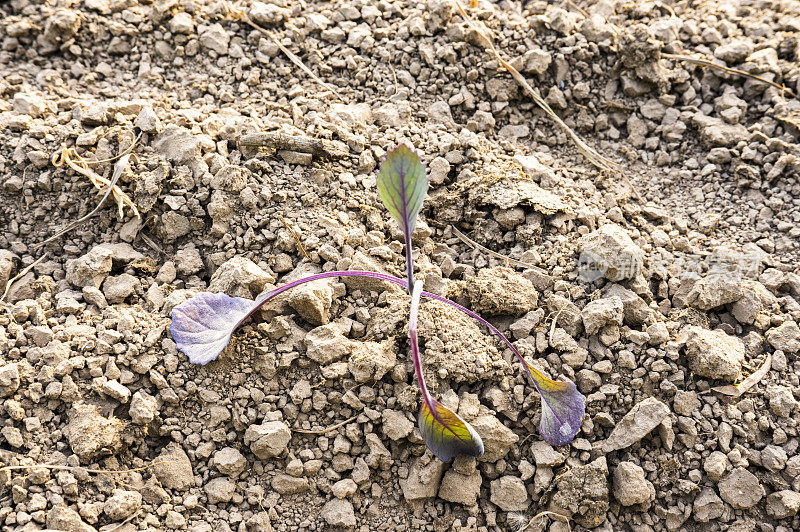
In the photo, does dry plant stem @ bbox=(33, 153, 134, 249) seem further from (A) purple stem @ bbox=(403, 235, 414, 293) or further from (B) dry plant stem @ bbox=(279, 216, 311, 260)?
(A) purple stem @ bbox=(403, 235, 414, 293)

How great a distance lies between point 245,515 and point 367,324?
523mm

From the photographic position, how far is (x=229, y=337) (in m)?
1.49

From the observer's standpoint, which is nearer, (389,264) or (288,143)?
(389,264)

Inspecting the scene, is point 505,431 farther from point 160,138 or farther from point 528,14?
point 528,14

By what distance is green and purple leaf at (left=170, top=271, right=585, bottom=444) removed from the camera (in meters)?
1.50

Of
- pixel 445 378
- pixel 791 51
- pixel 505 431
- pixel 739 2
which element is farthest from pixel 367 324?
pixel 739 2

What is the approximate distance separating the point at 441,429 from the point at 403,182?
0.56 m

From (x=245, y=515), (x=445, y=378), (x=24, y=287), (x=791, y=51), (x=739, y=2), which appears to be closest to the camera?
(x=245, y=515)

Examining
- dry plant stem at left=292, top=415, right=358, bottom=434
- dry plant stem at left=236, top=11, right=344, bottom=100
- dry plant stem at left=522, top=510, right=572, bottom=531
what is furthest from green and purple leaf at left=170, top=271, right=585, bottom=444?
dry plant stem at left=236, top=11, right=344, bottom=100

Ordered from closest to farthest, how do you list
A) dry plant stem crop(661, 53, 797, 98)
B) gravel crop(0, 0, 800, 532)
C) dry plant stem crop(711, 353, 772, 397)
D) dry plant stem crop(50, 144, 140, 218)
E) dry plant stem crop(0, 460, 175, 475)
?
dry plant stem crop(0, 460, 175, 475), gravel crop(0, 0, 800, 532), dry plant stem crop(711, 353, 772, 397), dry plant stem crop(50, 144, 140, 218), dry plant stem crop(661, 53, 797, 98)

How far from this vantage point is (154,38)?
2.21 meters

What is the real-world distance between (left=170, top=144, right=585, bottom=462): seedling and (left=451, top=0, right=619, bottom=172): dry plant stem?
824 millimetres

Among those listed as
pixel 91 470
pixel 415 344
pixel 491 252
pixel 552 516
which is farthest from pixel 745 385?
pixel 91 470

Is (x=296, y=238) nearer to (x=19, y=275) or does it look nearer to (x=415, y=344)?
(x=415, y=344)
